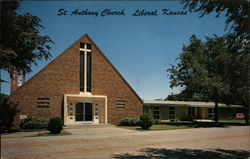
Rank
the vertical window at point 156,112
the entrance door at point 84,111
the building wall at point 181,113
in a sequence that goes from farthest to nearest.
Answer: the building wall at point 181,113
the vertical window at point 156,112
the entrance door at point 84,111

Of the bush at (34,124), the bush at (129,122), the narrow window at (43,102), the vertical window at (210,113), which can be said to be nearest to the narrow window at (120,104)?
the bush at (129,122)

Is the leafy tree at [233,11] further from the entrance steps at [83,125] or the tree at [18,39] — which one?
the entrance steps at [83,125]

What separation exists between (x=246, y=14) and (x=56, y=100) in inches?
763

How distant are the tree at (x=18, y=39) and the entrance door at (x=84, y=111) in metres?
8.06

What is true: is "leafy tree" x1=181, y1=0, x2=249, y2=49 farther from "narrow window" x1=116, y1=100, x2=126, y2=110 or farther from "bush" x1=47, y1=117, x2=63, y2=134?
"narrow window" x1=116, y1=100, x2=126, y2=110

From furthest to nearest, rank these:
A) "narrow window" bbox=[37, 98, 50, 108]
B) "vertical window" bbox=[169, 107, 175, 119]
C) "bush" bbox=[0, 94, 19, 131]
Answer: "vertical window" bbox=[169, 107, 175, 119] < "narrow window" bbox=[37, 98, 50, 108] < "bush" bbox=[0, 94, 19, 131]

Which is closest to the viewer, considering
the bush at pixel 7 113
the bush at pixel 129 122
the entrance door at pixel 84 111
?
the bush at pixel 7 113

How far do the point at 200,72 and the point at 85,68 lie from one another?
519 inches

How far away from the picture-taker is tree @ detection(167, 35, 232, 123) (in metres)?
25.6

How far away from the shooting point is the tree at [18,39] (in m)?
9.89

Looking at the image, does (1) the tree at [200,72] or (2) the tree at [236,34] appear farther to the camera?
(1) the tree at [200,72]

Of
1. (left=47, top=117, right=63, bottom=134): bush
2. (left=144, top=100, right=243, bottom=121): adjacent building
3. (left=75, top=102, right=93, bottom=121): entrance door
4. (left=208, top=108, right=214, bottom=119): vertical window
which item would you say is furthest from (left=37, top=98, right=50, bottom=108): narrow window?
(left=208, top=108, right=214, bottom=119): vertical window

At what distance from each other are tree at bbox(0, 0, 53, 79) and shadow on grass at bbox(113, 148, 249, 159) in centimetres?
711

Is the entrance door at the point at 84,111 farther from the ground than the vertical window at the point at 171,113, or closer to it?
farther from the ground
